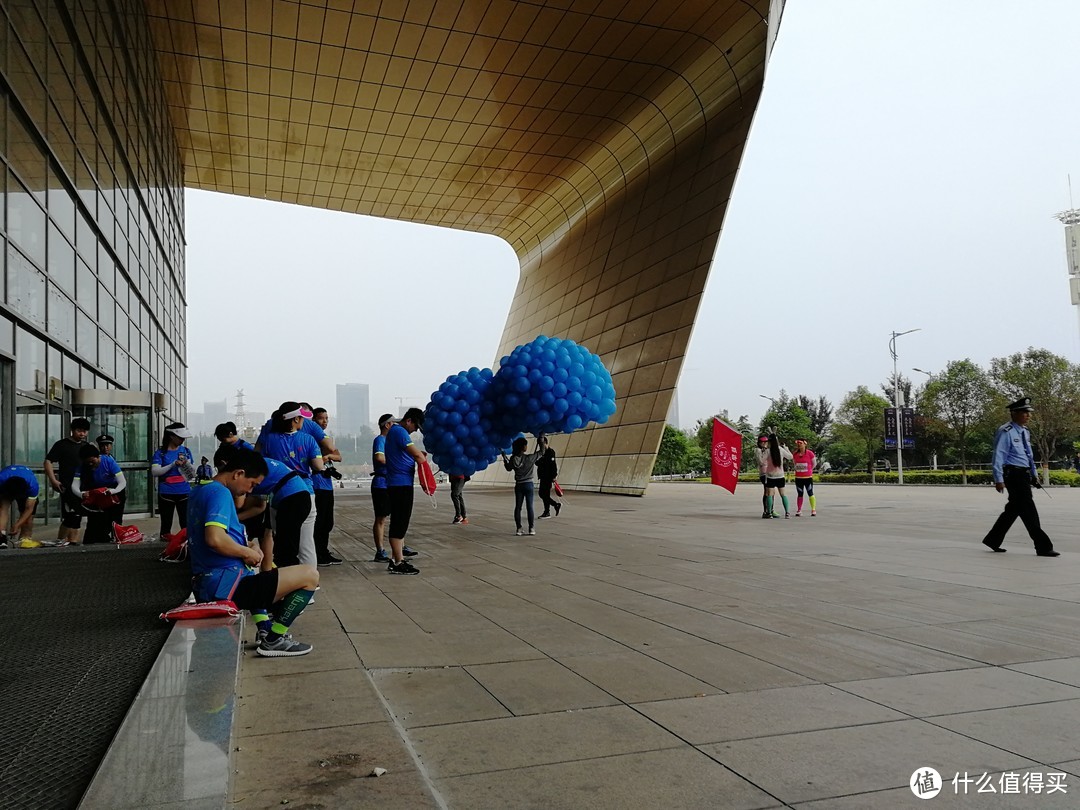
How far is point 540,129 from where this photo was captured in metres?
29.6

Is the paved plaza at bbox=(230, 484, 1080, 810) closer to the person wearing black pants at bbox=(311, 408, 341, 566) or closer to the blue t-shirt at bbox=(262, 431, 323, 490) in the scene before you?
the person wearing black pants at bbox=(311, 408, 341, 566)

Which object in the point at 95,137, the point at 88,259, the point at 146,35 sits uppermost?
the point at 146,35

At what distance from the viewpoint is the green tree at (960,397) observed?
46.6m

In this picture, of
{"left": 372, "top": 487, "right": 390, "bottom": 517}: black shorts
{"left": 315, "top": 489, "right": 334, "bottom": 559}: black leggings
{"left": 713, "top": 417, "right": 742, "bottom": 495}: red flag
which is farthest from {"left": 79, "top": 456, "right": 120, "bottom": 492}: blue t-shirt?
{"left": 713, "top": 417, "right": 742, "bottom": 495}: red flag

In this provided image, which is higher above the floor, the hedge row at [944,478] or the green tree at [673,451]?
the green tree at [673,451]

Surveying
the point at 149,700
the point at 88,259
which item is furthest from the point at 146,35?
the point at 149,700

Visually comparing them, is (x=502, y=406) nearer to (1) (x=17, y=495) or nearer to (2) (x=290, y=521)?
(1) (x=17, y=495)

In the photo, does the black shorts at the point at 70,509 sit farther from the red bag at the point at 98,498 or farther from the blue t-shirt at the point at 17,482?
the blue t-shirt at the point at 17,482

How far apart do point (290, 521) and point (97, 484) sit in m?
5.82

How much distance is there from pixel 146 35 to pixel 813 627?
78.3 feet

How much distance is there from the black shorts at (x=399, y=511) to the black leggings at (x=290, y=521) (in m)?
2.06

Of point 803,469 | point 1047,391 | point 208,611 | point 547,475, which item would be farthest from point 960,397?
point 208,611

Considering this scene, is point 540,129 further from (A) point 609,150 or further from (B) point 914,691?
(B) point 914,691

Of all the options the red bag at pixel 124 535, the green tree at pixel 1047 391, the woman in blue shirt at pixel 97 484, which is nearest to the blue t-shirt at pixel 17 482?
the woman in blue shirt at pixel 97 484
